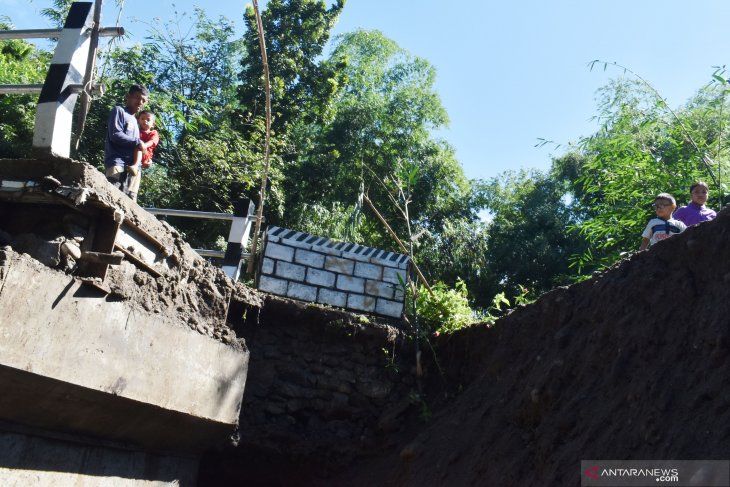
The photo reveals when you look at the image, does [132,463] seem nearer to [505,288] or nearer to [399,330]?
[399,330]

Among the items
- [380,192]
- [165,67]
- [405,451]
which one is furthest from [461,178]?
[405,451]

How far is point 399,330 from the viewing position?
738 cm

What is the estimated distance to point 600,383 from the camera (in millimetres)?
4570

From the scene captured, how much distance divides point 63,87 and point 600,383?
409 cm

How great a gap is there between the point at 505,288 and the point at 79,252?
1492cm

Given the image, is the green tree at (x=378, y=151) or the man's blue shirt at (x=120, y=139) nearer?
the man's blue shirt at (x=120, y=139)

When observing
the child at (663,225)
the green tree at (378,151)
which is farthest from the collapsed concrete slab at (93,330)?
the green tree at (378,151)

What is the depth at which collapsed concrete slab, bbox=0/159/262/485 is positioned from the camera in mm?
4008

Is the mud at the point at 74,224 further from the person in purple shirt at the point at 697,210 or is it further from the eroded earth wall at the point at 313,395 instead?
the person in purple shirt at the point at 697,210

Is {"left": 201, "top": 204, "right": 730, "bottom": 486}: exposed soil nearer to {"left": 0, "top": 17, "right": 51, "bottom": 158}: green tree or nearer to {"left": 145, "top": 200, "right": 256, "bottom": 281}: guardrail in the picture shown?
{"left": 145, "top": 200, "right": 256, "bottom": 281}: guardrail

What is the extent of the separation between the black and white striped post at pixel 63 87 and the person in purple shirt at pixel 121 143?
738mm

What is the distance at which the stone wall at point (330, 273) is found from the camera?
7.18m

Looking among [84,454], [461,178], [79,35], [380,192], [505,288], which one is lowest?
[84,454]

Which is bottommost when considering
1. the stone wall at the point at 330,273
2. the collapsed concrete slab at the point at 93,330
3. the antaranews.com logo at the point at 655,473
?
the antaranews.com logo at the point at 655,473
